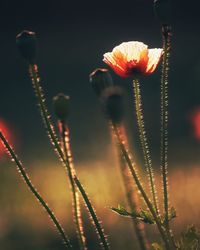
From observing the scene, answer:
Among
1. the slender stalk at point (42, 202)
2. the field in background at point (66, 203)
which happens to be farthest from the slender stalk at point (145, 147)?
the field in background at point (66, 203)

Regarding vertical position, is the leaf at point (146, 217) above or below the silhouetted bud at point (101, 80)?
below

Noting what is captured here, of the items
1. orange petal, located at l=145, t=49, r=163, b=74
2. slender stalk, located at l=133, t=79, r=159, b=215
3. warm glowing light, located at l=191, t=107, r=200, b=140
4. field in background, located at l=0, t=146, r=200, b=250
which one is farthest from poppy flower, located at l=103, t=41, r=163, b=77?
warm glowing light, located at l=191, t=107, r=200, b=140

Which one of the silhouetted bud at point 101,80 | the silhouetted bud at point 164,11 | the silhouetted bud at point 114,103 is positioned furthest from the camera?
the silhouetted bud at point 164,11

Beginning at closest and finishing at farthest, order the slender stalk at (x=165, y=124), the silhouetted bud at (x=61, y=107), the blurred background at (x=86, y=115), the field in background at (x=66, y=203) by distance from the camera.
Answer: the silhouetted bud at (x=61, y=107) → the slender stalk at (x=165, y=124) → the field in background at (x=66, y=203) → the blurred background at (x=86, y=115)

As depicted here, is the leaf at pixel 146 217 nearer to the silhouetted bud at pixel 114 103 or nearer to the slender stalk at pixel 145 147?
the slender stalk at pixel 145 147

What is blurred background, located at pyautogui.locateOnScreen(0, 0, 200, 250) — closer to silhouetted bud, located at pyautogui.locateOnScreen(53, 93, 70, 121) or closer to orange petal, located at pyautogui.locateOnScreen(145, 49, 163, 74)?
orange petal, located at pyautogui.locateOnScreen(145, 49, 163, 74)

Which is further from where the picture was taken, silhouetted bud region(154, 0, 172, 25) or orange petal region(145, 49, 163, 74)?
orange petal region(145, 49, 163, 74)

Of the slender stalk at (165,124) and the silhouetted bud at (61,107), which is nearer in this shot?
the silhouetted bud at (61,107)
